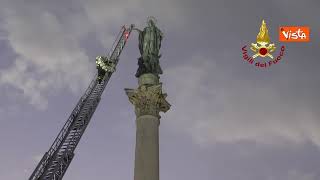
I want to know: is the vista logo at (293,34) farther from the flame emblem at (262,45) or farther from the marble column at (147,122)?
the marble column at (147,122)

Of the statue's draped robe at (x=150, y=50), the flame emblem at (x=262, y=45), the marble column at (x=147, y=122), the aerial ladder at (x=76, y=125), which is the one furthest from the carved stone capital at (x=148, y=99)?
the aerial ladder at (x=76, y=125)

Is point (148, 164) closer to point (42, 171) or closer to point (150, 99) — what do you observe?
point (150, 99)

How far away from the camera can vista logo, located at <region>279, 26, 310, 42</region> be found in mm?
42688

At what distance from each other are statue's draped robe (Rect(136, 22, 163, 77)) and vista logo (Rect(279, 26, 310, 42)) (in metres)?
13.6

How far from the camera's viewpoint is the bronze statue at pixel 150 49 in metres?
31.6

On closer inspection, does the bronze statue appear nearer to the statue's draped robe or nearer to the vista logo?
the statue's draped robe

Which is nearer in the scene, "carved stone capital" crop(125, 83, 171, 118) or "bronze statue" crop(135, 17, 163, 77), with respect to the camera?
"carved stone capital" crop(125, 83, 171, 118)

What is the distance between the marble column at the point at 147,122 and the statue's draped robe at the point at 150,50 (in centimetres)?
55

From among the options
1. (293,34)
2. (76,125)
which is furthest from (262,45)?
(76,125)

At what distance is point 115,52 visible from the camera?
93000 millimetres

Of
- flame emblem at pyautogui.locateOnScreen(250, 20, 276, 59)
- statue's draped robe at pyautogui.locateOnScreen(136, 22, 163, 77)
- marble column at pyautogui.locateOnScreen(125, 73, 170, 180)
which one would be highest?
flame emblem at pyautogui.locateOnScreen(250, 20, 276, 59)

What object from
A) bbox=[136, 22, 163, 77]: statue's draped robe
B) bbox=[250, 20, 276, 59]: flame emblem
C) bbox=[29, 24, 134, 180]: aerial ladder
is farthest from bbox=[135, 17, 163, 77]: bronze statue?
bbox=[29, 24, 134, 180]: aerial ladder

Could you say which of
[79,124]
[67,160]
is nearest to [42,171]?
[67,160]

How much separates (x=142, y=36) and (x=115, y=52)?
197ft
